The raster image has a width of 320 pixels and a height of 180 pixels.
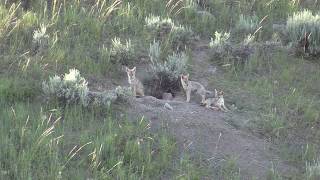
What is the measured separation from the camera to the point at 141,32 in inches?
396

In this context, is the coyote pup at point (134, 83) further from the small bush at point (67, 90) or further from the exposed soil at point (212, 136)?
the small bush at point (67, 90)

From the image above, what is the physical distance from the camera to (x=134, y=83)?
8367mm

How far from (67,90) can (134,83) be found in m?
1.16

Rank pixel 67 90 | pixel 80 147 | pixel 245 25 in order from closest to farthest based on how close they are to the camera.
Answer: pixel 80 147
pixel 67 90
pixel 245 25

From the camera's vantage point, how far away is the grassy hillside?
21.5ft

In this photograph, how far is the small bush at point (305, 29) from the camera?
983cm

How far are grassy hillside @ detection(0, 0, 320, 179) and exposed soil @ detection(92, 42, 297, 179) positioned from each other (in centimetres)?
18

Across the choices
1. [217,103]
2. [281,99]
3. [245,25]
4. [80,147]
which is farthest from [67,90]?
[245,25]

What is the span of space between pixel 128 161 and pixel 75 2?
459cm

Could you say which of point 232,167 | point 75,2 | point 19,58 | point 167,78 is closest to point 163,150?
point 232,167

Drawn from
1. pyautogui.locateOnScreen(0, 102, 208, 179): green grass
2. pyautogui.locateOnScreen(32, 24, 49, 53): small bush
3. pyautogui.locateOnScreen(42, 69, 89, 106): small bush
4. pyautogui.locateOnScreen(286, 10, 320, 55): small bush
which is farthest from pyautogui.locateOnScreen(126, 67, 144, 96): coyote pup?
pyautogui.locateOnScreen(286, 10, 320, 55): small bush

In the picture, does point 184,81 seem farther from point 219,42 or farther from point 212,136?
point 219,42

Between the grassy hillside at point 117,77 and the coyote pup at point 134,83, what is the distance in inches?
22.1

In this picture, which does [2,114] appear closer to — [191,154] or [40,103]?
[40,103]
